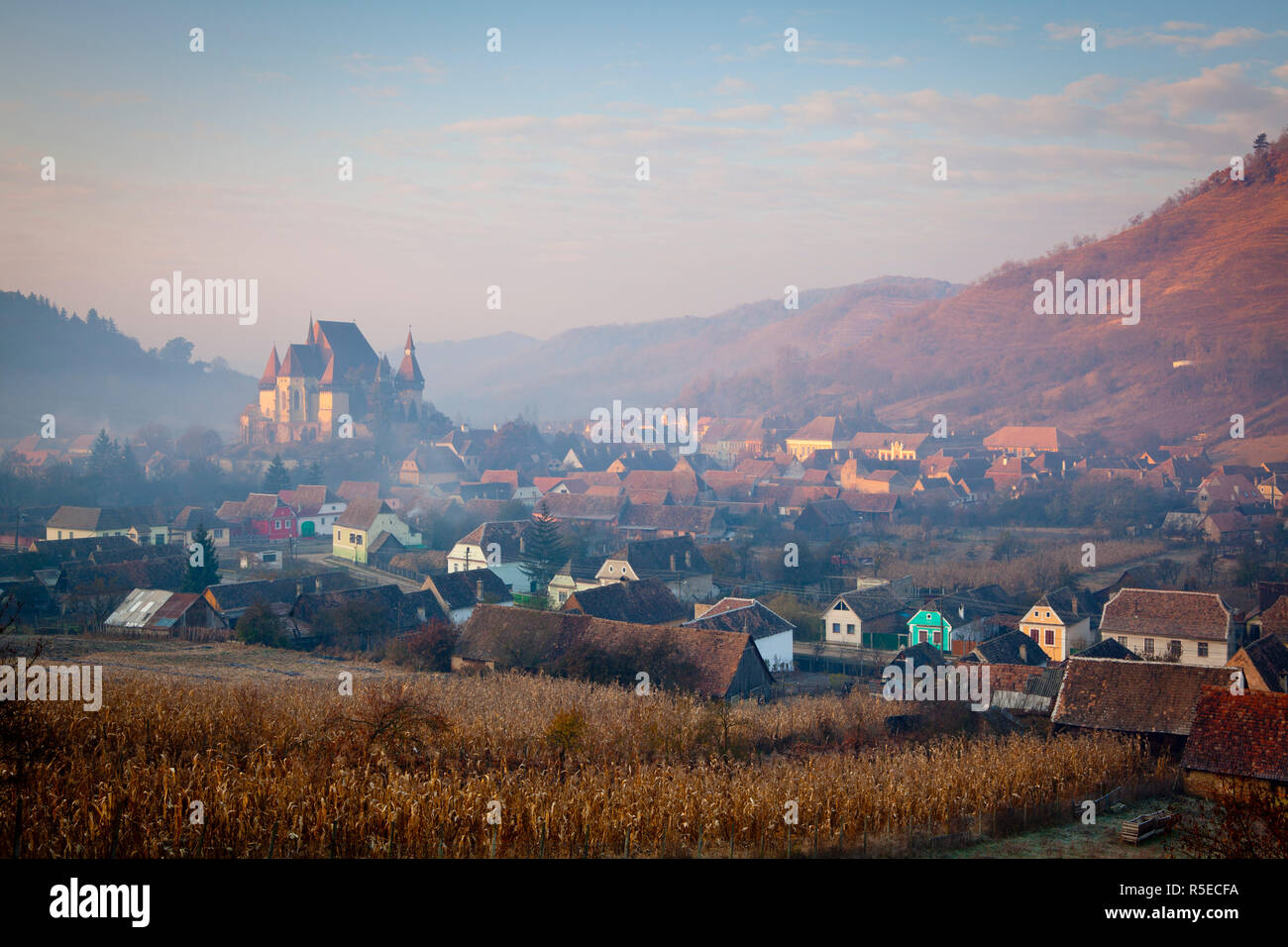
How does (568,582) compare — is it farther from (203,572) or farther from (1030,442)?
(1030,442)

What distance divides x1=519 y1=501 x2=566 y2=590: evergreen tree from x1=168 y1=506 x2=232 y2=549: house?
60.4 feet

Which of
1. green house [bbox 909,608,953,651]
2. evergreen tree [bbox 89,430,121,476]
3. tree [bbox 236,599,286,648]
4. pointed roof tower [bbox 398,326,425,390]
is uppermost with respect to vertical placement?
A: pointed roof tower [bbox 398,326,425,390]

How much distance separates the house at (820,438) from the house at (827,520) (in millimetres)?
44390

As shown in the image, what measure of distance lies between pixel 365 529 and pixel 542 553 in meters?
11.2

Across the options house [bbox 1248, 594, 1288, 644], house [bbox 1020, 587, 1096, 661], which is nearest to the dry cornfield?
house [bbox 1020, 587, 1096, 661]

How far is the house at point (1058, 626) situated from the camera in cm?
2964

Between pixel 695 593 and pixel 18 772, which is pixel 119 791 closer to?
pixel 18 772

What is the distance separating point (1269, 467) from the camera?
79.9 m

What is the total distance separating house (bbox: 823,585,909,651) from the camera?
100 ft

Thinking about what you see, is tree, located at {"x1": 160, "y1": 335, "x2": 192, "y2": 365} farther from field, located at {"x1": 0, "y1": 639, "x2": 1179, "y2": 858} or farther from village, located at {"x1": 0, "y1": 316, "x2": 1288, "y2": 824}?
field, located at {"x1": 0, "y1": 639, "x2": 1179, "y2": 858}

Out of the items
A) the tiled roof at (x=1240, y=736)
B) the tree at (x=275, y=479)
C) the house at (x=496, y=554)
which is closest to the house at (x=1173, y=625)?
the tiled roof at (x=1240, y=736)

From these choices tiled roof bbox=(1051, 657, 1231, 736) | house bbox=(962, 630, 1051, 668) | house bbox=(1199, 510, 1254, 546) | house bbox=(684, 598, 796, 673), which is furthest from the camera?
house bbox=(1199, 510, 1254, 546)

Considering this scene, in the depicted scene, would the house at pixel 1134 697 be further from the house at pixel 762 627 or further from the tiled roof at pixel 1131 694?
the house at pixel 762 627
